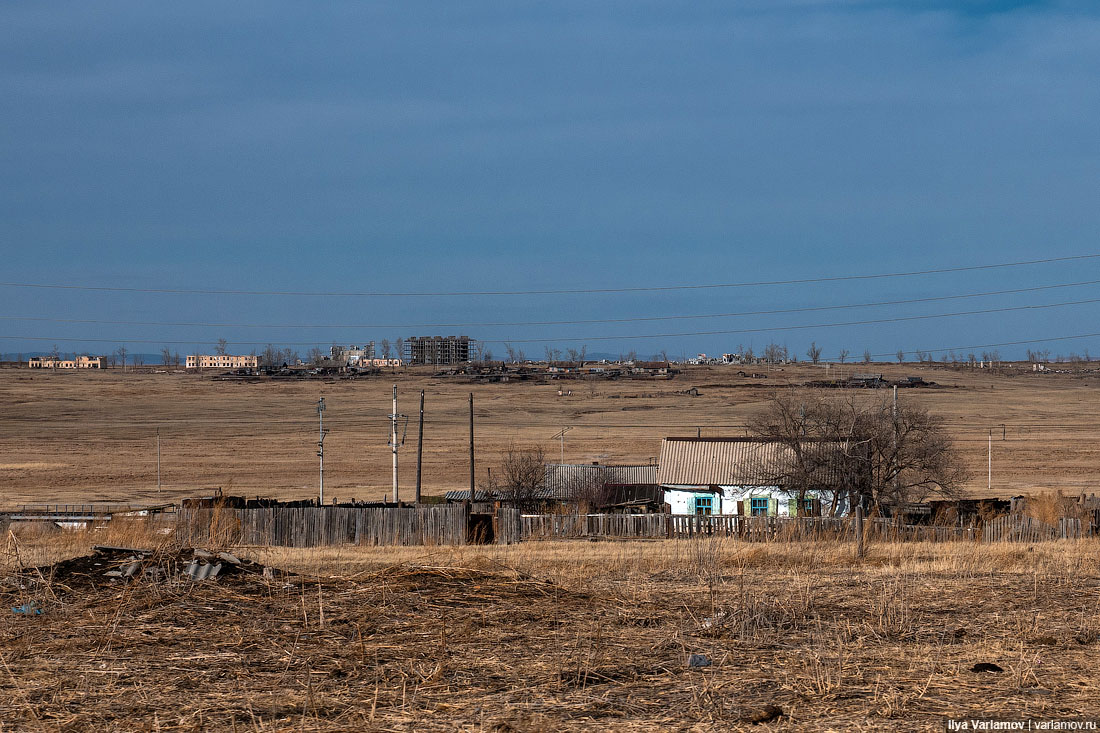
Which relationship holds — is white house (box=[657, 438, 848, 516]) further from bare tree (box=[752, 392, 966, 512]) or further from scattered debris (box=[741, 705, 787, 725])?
scattered debris (box=[741, 705, 787, 725])

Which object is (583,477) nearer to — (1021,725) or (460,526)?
(460,526)

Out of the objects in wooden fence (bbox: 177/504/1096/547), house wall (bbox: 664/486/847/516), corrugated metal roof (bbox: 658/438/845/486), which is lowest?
house wall (bbox: 664/486/847/516)

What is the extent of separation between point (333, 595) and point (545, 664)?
3614 millimetres

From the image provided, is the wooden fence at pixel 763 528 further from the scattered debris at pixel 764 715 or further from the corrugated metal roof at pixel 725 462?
the scattered debris at pixel 764 715

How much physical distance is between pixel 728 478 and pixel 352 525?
20.2 m

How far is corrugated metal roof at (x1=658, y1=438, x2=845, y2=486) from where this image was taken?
127 feet

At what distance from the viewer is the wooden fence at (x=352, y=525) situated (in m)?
28.0

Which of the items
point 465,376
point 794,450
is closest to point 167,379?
point 465,376

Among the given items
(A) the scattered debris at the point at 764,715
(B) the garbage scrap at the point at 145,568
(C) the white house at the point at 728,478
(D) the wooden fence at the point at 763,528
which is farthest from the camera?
(C) the white house at the point at 728,478

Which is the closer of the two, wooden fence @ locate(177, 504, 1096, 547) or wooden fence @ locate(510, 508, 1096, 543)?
wooden fence @ locate(510, 508, 1096, 543)

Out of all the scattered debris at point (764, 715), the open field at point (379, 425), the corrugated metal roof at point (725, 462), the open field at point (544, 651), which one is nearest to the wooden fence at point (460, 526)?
the corrugated metal roof at point (725, 462)

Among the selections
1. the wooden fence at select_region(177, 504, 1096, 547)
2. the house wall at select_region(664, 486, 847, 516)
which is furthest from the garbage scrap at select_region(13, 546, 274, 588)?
the house wall at select_region(664, 486, 847, 516)

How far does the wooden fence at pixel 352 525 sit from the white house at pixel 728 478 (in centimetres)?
1542

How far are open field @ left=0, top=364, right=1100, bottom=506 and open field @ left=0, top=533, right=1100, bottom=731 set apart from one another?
28.8 m
